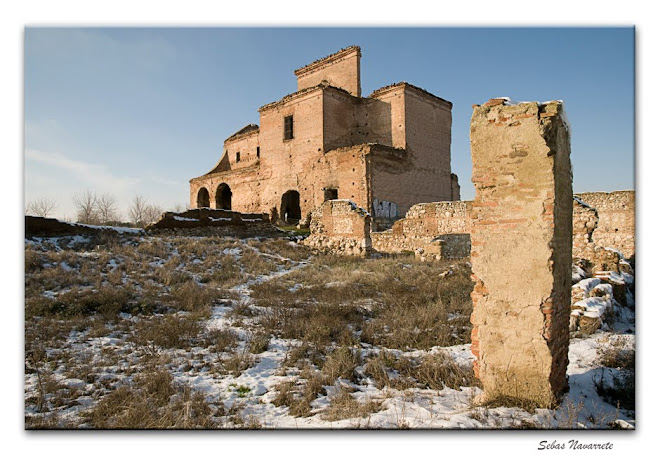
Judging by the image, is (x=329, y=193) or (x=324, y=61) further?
(x=324, y=61)

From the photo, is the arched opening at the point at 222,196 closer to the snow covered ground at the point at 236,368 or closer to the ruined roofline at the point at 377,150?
the ruined roofline at the point at 377,150

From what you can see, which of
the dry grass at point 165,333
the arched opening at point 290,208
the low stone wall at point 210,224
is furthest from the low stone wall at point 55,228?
the arched opening at point 290,208

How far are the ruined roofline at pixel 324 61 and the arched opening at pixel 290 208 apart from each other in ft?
26.0

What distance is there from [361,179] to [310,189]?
350 cm

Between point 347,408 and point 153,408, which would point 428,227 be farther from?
point 153,408

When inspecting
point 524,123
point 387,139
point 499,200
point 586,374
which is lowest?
point 586,374

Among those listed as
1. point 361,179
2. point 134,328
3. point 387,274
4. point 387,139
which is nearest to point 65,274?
point 134,328

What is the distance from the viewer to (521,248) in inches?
140

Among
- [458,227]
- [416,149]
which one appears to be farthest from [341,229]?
[416,149]

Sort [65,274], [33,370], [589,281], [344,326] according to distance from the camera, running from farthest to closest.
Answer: [65,274] → [589,281] → [344,326] → [33,370]

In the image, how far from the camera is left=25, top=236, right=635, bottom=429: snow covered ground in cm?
356

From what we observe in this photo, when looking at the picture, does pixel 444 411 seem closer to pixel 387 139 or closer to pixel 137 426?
pixel 137 426

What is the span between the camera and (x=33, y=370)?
477cm

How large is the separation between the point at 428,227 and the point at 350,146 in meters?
7.23
